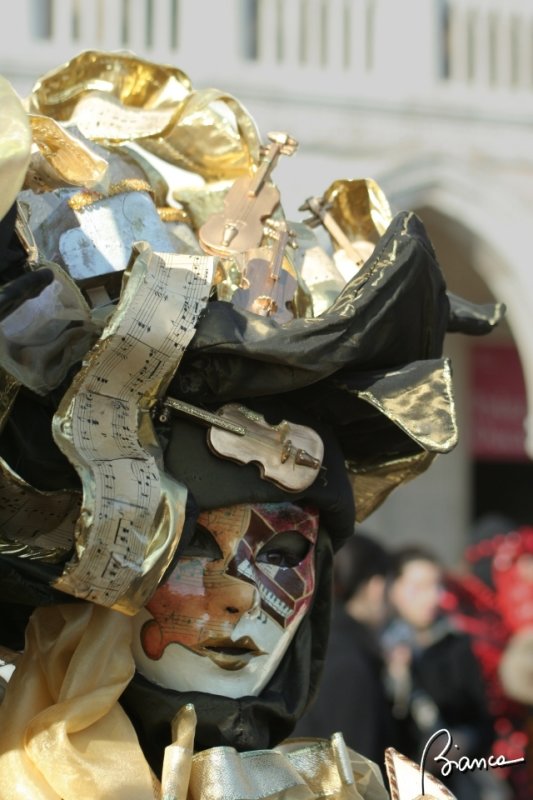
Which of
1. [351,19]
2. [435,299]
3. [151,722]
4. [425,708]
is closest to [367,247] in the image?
[435,299]

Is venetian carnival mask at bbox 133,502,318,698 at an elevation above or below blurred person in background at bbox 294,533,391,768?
above

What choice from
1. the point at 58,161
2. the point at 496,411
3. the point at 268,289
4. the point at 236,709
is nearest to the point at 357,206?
the point at 268,289

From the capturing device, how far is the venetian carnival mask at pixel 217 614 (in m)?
2.42

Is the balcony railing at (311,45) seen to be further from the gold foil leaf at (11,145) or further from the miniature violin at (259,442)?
the gold foil leaf at (11,145)

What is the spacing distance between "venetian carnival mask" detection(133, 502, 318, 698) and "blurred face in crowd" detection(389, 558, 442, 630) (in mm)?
3107

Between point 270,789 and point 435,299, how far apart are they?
2.42 ft

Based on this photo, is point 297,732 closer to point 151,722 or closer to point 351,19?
point 151,722

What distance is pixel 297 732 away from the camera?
A: 4535 mm

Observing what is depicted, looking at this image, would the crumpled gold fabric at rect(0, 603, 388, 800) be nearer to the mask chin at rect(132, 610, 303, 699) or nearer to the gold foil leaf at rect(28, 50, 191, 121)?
the mask chin at rect(132, 610, 303, 699)

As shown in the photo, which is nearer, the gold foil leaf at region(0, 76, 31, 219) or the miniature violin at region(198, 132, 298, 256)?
the gold foil leaf at region(0, 76, 31, 219)

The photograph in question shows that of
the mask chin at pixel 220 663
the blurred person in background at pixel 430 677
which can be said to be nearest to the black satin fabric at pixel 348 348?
the mask chin at pixel 220 663

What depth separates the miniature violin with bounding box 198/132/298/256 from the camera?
2.67 meters

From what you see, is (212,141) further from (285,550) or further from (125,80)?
(285,550)

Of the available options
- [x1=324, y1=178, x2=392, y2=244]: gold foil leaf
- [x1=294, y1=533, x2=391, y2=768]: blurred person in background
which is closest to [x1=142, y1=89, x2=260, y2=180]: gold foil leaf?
[x1=324, y1=178, x2=392, y2=244]: gold foil leaf
